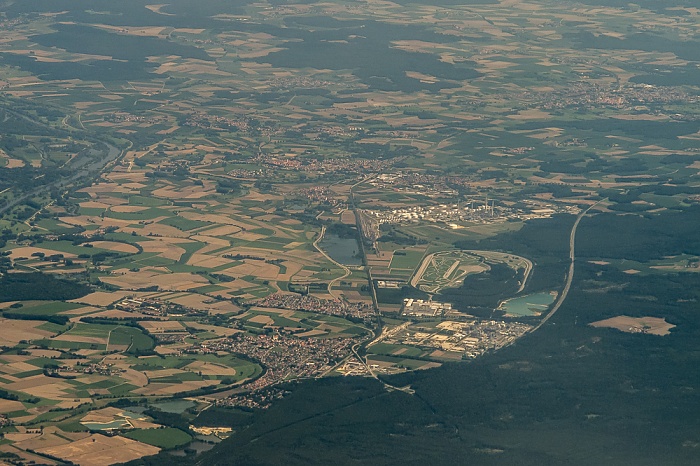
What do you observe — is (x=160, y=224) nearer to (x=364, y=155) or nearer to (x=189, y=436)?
(x=364, y=155)

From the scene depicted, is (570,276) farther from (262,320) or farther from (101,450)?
(101,450)

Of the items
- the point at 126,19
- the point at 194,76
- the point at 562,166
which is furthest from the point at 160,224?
the point at 126,19

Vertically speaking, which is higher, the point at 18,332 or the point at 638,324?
the point at 18,332

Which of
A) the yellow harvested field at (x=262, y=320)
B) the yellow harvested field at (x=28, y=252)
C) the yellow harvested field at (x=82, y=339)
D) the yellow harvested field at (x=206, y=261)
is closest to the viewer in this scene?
the yellow harvested field at (x=82, y=339)

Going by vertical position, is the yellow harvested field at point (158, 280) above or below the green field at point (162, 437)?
below

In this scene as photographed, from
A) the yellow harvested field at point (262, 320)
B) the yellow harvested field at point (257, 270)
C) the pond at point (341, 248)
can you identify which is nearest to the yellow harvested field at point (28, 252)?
the yellow harvested field at point (257, 270)

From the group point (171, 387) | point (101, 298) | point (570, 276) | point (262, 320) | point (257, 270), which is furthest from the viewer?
point (257, 270)

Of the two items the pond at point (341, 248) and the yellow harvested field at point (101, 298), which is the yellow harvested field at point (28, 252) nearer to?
the yellow harvested field at point (101, 298)

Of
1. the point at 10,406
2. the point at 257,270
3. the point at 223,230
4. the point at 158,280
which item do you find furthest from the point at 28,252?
the point at 10,406
